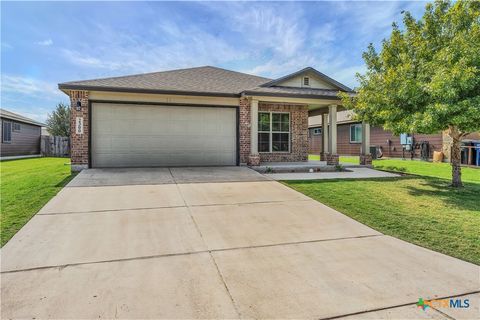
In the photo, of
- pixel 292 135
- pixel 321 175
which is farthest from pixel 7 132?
pixel 321 175

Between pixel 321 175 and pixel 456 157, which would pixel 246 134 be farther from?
pixel 456 157

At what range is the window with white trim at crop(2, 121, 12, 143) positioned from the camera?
752 inches

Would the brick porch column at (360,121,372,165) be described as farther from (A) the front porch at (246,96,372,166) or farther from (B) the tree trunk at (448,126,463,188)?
(B) the tree trunk at (448,126,463,188)

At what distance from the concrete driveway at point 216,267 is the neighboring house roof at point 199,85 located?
19.4 ft

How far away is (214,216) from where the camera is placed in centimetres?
527

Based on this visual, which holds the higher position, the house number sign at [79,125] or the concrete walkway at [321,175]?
→ the house number sign at [79,125]

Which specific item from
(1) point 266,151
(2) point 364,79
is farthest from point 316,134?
(2) point 364,79

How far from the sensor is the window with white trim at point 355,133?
22.3 m

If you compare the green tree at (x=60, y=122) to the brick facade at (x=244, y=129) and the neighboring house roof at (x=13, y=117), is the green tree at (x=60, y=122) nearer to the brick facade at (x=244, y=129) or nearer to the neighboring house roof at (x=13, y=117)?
the neighboring house roof at (x=13, y=117)

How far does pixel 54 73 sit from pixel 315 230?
2223cm

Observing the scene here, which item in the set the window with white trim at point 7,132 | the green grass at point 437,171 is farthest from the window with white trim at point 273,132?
the window with white trim at point 7,132

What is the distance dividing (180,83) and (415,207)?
9.69 meters

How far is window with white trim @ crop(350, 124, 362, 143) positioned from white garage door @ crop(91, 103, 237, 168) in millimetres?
13977

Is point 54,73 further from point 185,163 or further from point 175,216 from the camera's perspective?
point 175,216
